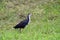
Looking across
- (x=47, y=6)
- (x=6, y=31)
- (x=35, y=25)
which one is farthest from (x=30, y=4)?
(x=6, y=31)

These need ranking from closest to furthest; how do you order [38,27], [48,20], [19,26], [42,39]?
[42,39]
[19,26]
[38,27]
[48,20]

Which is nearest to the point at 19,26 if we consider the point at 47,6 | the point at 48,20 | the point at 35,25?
the point at 35,25

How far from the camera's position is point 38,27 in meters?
15.7

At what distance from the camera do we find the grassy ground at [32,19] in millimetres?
13680

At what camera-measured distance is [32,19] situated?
60.0 feet

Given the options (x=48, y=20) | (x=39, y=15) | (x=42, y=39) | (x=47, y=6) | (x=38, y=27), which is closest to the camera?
(x=42, y=39)

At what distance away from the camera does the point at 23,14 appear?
768 inches

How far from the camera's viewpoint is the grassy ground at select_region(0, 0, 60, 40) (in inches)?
539

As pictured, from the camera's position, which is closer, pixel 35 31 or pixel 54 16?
pixel 35 31

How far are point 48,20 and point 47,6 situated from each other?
9.48ft

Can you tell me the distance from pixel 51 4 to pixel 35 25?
5.29m

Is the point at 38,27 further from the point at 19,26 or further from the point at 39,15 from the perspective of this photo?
the point at 39,15

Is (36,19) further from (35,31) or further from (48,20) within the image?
(35,31)

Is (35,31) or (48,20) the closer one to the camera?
(35,31)
